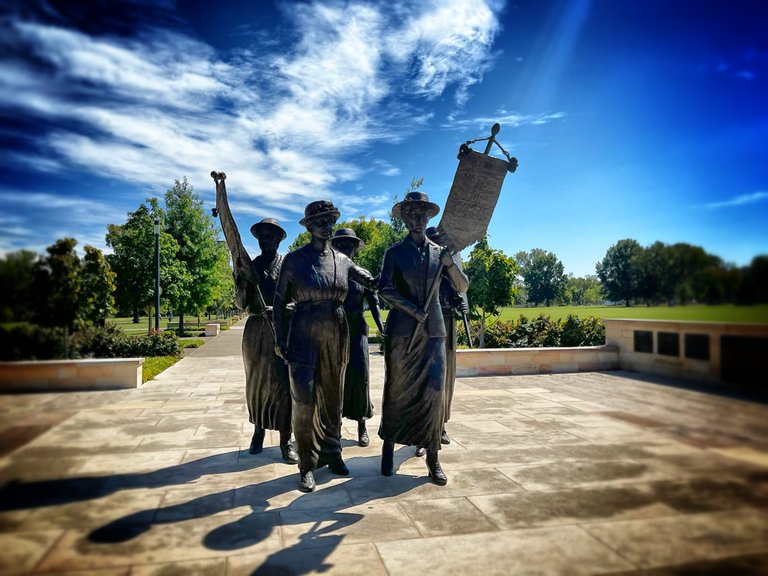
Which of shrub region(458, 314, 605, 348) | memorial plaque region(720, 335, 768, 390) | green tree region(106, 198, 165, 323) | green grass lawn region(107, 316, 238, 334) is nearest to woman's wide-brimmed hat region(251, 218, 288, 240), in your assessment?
memorial plaque region(720, 335, 768, 390)

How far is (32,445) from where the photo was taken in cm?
162

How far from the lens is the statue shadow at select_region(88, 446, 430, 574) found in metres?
2.51

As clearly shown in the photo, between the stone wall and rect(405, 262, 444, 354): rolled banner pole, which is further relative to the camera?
rect(405, 262, 444, 354): rolled banner pole

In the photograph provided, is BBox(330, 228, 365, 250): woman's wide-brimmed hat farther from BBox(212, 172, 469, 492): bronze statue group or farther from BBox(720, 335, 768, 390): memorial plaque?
BBox(720, 335, 768, 390): memorial plaque

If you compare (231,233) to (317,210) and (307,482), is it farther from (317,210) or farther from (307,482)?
(307,482)

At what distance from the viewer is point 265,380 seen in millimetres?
4723

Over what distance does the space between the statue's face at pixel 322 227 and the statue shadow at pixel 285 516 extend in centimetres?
217

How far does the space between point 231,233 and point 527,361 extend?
8.24 meters

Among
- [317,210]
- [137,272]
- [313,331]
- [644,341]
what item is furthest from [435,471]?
[137,272]

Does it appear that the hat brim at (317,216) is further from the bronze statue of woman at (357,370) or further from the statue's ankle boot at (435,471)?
the statue's ankle boot at (435,471)

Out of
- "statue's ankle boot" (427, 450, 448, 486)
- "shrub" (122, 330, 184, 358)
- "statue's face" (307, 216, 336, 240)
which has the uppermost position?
"statue's face" (307, 216, 336, 240)

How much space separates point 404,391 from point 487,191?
1975 millimetres

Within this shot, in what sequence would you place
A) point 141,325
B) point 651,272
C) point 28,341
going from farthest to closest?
point 141,325
point 28,341
point 651,272

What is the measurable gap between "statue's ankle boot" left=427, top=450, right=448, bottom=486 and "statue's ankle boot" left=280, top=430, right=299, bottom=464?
4.76ft
